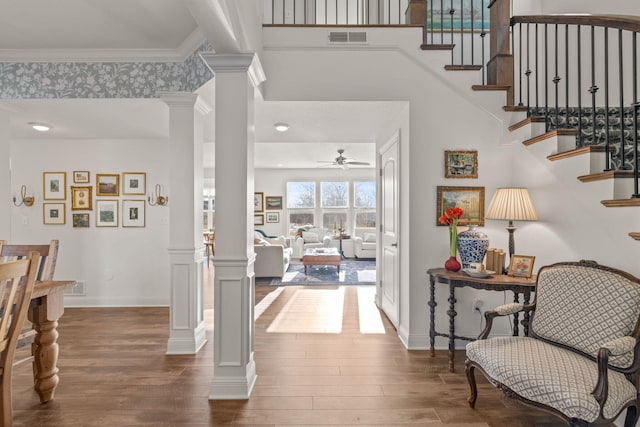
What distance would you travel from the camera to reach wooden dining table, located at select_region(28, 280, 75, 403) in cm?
240

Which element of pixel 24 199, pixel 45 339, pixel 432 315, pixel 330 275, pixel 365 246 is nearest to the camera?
pixel 45 339

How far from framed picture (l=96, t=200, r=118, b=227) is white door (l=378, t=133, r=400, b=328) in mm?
3649

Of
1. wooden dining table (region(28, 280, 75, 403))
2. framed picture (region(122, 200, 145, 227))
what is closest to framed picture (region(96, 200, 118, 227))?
framed picture (region(122, 200, 145, 227))

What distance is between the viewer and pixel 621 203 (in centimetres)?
210

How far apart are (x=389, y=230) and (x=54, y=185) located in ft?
15.0

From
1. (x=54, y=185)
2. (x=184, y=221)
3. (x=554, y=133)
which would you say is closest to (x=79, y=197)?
(x=54, y=185)

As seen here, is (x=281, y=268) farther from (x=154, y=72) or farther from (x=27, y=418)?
(x=27, y=418)

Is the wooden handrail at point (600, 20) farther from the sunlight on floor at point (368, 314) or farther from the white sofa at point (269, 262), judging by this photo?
the white sofa at point (269, 262)

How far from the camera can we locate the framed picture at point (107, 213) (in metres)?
4.91

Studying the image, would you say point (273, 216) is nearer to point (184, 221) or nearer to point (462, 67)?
point (184, 221)

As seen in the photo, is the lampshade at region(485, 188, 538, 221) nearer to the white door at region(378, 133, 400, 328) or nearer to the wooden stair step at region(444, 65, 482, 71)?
the white door at region(378, 133, 400, 328)

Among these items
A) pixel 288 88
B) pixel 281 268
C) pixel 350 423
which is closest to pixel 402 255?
pixel 350 423

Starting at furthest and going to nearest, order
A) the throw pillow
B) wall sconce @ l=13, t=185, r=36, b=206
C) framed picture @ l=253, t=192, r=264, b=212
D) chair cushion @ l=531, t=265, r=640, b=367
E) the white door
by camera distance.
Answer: framed picture @ l=253, t=192, r=264, b=212
the throw pillow
wall sconce @ l=13, t=185, r=36, b=206
the white door
chair cushion @ l=531, t=265, r=640, b=367

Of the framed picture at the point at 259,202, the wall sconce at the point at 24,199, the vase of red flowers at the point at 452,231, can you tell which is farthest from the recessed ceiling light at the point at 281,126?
the framed picture at the point at 259,202
